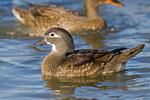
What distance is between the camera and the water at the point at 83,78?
30.6 ft

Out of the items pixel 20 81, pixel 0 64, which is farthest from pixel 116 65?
pixel 0 64

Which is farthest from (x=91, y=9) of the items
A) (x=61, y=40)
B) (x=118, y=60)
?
(x=118, y=60)

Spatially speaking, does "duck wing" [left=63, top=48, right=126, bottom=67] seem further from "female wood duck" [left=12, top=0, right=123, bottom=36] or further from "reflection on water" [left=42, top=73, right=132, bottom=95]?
"female wood duck" [left=12, top=0, right=123, bottom=36]

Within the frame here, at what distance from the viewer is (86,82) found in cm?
1022

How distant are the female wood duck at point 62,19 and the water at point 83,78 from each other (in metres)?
0.37

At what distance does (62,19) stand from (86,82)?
519 cm

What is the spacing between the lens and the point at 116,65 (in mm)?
10766

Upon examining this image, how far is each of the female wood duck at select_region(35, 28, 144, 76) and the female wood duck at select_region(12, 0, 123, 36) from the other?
4109 mm

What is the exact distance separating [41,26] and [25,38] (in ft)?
3.36

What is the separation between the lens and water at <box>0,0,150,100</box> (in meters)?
9.31

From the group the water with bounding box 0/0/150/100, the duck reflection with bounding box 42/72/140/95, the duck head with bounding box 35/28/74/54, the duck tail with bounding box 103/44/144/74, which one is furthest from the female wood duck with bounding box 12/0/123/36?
the duck reflection with bounding box 42/72/140/95

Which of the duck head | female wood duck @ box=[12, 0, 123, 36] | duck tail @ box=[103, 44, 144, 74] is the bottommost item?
duck tail @ box=[103, 44, 144, 74]

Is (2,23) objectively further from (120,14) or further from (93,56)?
(93,56)

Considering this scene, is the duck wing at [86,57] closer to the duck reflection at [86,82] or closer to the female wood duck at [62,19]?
the duck reflection at [86,82]
